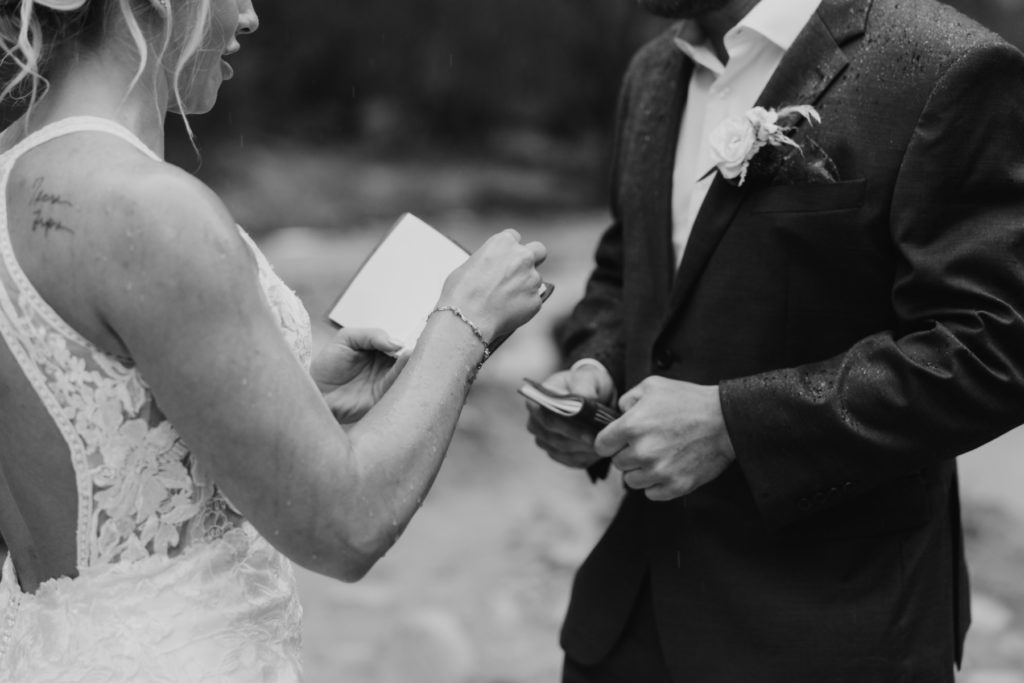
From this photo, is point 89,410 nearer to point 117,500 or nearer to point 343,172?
point 117,500

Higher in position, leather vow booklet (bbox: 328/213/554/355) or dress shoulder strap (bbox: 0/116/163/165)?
dress shoulder strap (bbox: 0/116/163/165)

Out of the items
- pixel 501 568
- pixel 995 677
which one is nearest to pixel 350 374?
pixel 995 677

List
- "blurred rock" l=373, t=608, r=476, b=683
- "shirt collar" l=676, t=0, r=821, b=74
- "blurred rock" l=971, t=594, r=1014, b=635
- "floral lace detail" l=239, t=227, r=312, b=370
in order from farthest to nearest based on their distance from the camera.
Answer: "blurred rock" l=971, t=594, r=1014, b=635, "blurred rock" l=373, t=608, r=476, b=683, "shirt collar" l=676, t=0, r=821, b=74, "floral lace detail" l=239, t=227, r=312, b=370

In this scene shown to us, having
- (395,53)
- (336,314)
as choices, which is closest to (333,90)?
(395,53)

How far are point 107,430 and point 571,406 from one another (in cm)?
87

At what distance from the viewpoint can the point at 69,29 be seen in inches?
61.3

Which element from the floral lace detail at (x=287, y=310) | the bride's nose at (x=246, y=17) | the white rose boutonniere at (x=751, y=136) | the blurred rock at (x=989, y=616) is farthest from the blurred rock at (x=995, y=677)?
the bride's nose at (x=246, y=17)

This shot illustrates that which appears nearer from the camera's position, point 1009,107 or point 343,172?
point 1009,107

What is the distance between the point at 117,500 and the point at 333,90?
13254 millimetres

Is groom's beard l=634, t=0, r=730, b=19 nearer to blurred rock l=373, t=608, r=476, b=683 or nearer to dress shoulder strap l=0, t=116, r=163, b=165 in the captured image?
dress shoulder strap l=0, t=116, r=163, b=165

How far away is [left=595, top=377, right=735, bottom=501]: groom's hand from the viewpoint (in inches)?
80.3

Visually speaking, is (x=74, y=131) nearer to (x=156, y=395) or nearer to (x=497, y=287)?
(x=156, y=395)

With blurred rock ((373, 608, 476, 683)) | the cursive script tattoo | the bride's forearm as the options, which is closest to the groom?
the bride's forearm

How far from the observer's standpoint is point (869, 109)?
201cm
